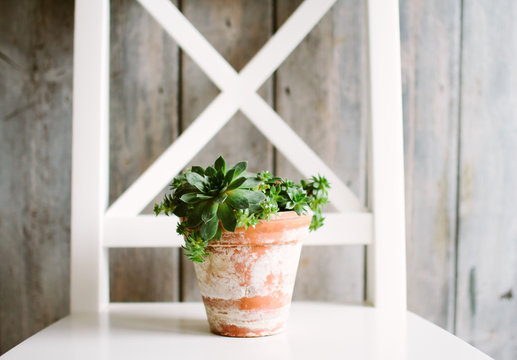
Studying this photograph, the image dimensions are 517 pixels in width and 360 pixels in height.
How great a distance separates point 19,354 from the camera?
0.46 meters

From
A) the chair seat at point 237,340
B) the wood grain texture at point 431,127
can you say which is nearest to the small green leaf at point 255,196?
the chair seat at point 237,340

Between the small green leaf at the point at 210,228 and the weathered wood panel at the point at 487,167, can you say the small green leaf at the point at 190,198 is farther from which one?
the weathered wood panel at the point at 487,167

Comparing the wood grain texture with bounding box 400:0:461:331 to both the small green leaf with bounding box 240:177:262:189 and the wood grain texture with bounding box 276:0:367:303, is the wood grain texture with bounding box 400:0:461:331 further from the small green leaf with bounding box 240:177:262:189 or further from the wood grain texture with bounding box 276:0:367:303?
the small green leaf with bounding box 240:177:262:189

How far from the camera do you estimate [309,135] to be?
0.79 m

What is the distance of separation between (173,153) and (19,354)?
32cm

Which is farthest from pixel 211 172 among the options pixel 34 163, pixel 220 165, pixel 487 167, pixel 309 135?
pixel 487 167

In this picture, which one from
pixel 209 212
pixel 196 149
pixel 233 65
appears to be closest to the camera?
pixel 209 212

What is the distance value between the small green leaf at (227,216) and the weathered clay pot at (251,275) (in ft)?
0.08

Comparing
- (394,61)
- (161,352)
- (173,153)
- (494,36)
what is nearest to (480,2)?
(494,36)

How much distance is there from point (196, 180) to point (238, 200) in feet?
0.17

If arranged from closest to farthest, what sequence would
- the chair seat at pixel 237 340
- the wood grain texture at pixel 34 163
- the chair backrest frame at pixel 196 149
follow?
the chair seat at pixel 237 340 < the chair backrest frame at pixel 196 149 < the wood grain texture at pixel 34 163

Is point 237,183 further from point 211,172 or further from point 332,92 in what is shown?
point 332,92

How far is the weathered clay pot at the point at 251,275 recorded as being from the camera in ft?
1.61

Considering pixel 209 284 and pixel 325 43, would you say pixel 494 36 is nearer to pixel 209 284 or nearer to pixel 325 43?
pixel 325 43
